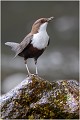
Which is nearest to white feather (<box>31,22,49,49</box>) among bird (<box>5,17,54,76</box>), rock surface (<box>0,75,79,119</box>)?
bird (<box>5,17,54,76</box>)

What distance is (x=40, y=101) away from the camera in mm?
5230

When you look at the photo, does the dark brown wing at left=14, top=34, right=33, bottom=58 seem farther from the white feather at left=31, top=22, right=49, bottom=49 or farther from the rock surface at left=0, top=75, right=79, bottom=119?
the rock surface at left=0, top=75, right=79, bottom=119

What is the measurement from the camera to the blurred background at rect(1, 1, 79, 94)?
1541 cm

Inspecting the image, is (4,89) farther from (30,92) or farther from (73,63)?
(30,92)

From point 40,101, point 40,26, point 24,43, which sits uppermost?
point 40,26

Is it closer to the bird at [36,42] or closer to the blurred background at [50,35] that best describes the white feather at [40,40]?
the bird at [36,42]

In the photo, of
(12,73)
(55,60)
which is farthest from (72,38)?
(12,73)

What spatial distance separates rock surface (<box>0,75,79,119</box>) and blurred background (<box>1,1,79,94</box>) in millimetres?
8854

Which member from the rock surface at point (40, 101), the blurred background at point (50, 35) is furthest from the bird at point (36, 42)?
the blurred background at point (50, 35)

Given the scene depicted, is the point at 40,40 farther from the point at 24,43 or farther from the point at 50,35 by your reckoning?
the point at 50,35

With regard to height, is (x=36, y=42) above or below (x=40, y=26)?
below

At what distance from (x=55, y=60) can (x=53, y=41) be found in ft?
4.70

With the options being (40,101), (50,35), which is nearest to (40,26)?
(40,101)

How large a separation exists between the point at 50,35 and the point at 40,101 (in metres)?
13.1
